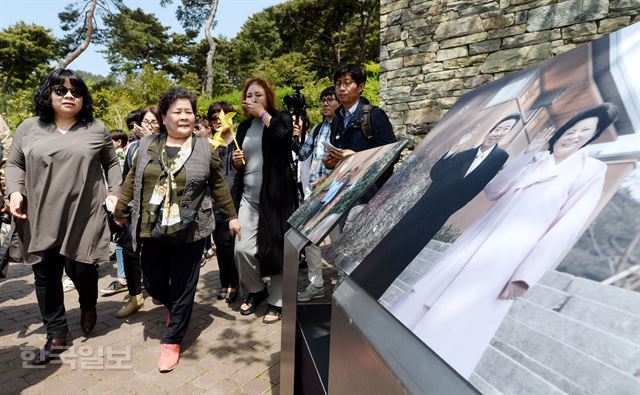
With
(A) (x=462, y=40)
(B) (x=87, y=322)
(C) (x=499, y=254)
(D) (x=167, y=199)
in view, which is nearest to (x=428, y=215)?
(C) (x=499, y=254)

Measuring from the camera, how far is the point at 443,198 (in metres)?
0.89

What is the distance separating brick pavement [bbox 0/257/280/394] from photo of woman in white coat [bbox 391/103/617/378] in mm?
1947

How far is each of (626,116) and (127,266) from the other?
3636mm

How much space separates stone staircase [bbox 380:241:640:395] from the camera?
0.42 m

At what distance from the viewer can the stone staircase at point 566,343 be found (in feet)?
1.37

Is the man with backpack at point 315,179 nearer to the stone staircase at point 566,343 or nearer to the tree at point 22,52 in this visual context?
the stone staircase at point 566,343

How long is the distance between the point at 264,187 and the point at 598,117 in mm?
2568

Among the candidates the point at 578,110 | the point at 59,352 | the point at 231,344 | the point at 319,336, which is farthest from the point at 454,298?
the point at 59,352

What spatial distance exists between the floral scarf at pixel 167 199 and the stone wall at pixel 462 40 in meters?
4.91

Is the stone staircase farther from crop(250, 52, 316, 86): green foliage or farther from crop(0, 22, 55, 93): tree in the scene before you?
crop(0, 22, 55, 93): tree

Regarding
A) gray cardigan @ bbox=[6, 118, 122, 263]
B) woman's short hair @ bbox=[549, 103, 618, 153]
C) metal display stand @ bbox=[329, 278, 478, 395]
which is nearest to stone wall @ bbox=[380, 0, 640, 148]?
woman's short hair @ bbox=[549, 103, 618, 153]

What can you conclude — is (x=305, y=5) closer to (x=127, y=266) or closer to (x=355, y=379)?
(x=127, y=266)

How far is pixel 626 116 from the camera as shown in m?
0.63

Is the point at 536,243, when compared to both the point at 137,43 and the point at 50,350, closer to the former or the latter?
the point at 50,350
